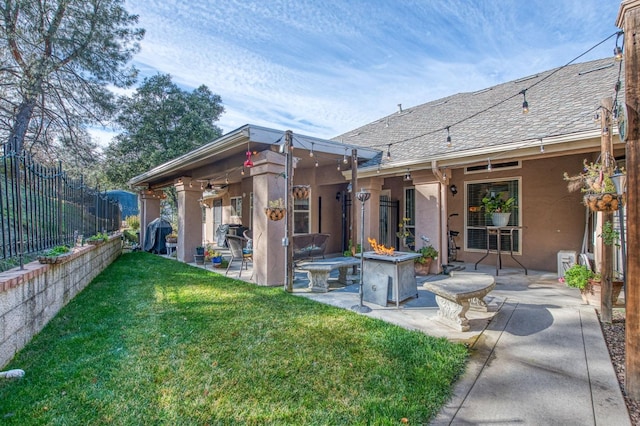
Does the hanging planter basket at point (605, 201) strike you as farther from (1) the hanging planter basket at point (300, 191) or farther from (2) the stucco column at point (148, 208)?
(2) the stucco column at point (148, 208)

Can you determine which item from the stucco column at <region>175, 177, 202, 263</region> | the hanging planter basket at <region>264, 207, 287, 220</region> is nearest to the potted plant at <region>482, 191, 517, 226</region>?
the hanging planter basket at <region>264, 207, 287, 220</region>

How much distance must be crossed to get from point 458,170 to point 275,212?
5.24m

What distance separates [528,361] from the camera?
9.16ft

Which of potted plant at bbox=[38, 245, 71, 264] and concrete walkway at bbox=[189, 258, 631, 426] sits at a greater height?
potted plant at bbox=[38, 245, 71, 264]

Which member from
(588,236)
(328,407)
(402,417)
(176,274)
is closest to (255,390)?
(328,407)

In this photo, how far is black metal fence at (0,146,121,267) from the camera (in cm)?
314

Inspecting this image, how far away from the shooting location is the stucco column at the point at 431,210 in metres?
6.53

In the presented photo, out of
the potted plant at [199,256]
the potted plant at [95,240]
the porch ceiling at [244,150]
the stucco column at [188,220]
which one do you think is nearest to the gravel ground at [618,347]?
the porch ceiling at [244,150]

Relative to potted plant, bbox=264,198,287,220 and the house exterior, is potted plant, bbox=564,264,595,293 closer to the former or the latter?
the house exterior

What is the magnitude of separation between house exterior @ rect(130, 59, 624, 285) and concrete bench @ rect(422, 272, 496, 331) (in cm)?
286

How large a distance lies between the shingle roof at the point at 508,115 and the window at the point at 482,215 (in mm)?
1561

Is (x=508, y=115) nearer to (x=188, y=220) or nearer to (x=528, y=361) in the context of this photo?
→ (x=528, y=361)

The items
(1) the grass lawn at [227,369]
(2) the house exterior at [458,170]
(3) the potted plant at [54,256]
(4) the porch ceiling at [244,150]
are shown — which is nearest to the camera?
(1) the grass lawn at [227,369]

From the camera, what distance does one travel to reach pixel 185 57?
27.6 feet
